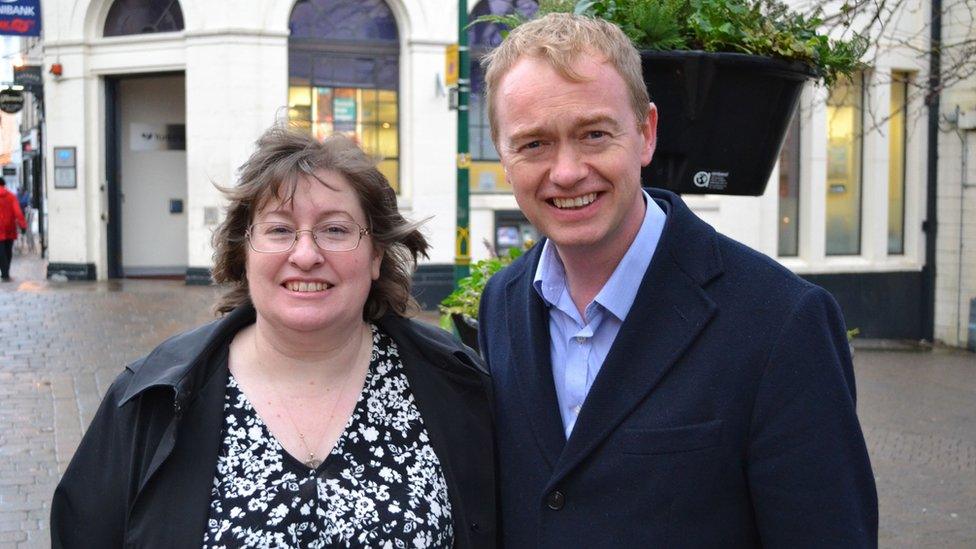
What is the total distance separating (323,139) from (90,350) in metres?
8.59

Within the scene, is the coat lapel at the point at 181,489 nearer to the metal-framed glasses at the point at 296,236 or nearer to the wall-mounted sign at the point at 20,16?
the metal-framed glasses at the point at 296,236

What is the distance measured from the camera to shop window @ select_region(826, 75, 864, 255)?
15648mm

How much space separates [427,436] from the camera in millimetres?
2645

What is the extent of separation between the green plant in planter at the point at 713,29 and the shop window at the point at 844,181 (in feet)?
42.8

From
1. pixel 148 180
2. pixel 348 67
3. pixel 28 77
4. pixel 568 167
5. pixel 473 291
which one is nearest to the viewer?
pixel 568 167

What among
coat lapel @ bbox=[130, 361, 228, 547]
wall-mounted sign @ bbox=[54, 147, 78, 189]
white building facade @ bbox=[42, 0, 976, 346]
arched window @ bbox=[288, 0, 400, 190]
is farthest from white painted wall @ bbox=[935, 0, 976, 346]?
coat lapel @ bbox=[130, 361, 228, 547]

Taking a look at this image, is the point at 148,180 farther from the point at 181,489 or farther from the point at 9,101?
the point at 181,489

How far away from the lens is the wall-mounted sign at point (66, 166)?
1666 cm

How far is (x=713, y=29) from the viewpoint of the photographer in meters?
2.96

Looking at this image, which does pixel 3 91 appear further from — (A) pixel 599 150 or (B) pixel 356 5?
(A) pixel 599 150

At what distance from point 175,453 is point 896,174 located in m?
15.2

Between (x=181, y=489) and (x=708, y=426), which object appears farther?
(x=181, y=489)

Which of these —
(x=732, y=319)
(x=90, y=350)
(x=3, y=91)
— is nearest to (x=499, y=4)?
(x=90, y=350)

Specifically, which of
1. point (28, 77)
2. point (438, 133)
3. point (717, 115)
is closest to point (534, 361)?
point (717, 115)
